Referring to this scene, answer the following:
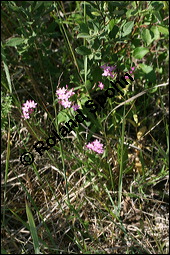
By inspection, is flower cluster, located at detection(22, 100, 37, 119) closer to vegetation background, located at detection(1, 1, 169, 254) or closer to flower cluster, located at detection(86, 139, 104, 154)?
vegetation background, located at detection(1, 1, 169, 254)

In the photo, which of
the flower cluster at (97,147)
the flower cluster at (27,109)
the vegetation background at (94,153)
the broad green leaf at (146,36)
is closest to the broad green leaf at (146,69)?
the vegetation background at (94,153)

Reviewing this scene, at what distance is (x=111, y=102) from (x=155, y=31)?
35 cm

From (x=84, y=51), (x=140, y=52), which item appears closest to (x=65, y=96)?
(x=84, y=51)

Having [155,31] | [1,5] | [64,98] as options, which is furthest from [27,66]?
[155,31]

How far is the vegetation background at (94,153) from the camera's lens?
1.66 metres

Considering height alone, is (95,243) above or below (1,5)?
below

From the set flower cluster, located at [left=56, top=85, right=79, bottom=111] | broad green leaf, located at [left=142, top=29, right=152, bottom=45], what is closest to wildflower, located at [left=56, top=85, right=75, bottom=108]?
flower cluster, located at [left=56, top=85, right=79, bottom=111]

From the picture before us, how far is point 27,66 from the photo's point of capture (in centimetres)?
212

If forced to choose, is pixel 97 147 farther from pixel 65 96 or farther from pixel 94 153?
pixel 65 96

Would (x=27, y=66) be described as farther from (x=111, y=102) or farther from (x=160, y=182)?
(x=160, y=182)

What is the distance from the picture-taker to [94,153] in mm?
1758

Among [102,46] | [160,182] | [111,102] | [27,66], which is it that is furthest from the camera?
[27,66]

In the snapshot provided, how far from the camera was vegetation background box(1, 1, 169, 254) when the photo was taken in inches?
65.3

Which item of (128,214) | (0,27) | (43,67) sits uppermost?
(0,27)
